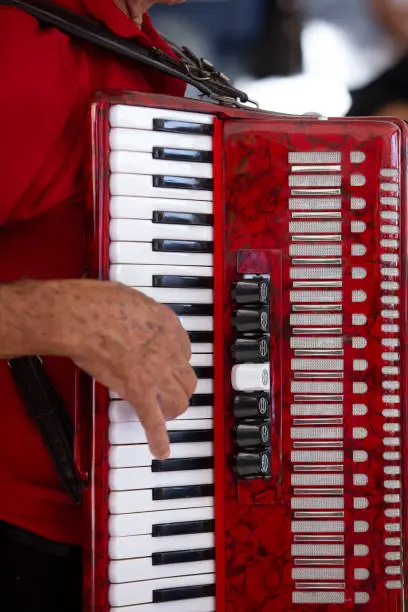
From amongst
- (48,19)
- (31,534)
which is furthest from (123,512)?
(48,19)

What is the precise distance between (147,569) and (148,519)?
70mm

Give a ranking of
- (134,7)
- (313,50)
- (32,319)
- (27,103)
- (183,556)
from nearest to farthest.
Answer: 1. (32,319)
2. (27,103)
3. (183,556)
4. (134,7)
5. (313,50)

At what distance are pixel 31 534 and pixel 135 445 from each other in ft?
0.93

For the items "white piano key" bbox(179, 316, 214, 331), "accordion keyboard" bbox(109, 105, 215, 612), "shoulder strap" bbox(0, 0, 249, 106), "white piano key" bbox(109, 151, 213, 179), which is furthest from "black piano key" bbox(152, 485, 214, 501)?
"shoulder strap" bbox(0, 0, 249, 106)

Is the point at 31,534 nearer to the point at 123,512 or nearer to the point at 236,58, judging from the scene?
the point at 123,512

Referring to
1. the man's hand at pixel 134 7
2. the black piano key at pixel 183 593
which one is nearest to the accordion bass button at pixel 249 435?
the black piano key at pixel 183 593

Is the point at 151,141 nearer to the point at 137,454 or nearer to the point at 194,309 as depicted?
the point at 194,309

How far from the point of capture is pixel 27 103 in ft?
2.53

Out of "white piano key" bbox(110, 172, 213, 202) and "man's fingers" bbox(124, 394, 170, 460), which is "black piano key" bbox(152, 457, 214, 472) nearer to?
"man's fingers" bbox(124, 394, 170, 460)

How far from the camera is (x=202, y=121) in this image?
0.87 m

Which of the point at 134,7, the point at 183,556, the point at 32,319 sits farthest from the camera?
the point at 134,7

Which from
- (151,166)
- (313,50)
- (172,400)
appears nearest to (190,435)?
(172,400)

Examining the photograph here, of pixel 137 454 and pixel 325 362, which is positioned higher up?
pixel 325 362

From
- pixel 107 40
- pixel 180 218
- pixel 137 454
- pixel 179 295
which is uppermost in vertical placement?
pixel 107 40
